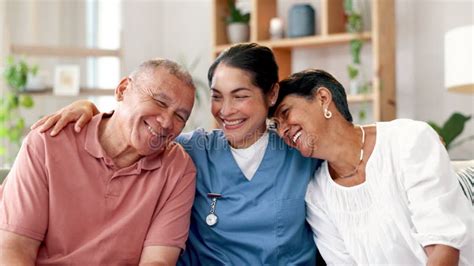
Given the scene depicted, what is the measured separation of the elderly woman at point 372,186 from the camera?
Result: 158 centimetres

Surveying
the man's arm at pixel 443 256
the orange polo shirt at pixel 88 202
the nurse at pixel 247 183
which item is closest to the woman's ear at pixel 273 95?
the nurse at pixel 247 183

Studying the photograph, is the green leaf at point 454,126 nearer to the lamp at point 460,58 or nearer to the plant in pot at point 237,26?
the lamp at point 460,58

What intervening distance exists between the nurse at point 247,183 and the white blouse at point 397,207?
82mm

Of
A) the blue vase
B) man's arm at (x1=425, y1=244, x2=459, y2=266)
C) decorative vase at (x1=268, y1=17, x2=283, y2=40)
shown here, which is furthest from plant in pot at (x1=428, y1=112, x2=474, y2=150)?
man's arm at (x1=425, y1=244, x2=459, y2=266)

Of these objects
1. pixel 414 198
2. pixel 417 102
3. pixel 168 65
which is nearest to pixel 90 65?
pixel 417 102

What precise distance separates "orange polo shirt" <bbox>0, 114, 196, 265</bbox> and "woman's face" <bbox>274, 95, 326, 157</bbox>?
0.33 meters

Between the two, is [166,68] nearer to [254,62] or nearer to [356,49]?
[254,62]

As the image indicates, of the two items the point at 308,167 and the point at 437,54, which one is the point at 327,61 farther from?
the point at 308,167

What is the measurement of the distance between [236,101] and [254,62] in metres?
0.12

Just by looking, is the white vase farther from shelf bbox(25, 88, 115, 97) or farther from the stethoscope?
the stethoscope

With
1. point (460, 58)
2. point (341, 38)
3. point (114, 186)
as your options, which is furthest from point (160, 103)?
point (341, 38)

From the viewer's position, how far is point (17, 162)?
1.65 m

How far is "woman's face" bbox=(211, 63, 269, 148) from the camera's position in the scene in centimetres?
182

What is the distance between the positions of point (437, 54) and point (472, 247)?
2190mm
